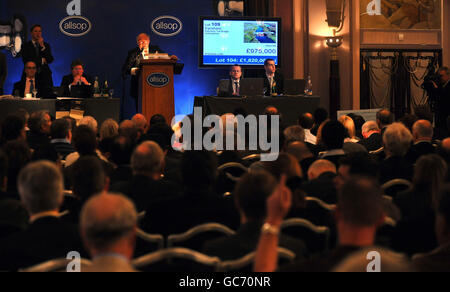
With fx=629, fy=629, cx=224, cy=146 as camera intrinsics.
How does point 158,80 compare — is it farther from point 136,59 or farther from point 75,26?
point 75,26

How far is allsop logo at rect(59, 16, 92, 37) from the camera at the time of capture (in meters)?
11.7

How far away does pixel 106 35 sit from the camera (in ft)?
39.0

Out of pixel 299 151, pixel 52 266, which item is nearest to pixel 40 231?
pixel 52 266

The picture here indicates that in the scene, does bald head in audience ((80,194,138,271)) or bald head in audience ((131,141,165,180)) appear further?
bald head in audience ((131,141,165,180))

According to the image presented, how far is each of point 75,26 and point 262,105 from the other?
4433 millimetres

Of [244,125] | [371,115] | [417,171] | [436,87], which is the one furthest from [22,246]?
[436,87]

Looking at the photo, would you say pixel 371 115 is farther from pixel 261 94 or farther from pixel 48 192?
pixel 48 192

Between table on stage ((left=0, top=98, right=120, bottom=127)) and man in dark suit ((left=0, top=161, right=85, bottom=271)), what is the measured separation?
240 inches

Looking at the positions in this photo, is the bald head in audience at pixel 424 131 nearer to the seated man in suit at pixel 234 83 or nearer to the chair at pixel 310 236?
the chair at pixel 310 236

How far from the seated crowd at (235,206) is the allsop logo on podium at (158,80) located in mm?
3790

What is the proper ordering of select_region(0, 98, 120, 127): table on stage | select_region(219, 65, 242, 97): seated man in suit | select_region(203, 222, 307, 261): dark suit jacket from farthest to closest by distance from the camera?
select_region(219, 65, 242, 97): seated man in suit → select_region(0, 98, 120, 127): table on stage → select_region(203, 222, 307, 261): dark suit jacket

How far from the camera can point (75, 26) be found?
11.7m

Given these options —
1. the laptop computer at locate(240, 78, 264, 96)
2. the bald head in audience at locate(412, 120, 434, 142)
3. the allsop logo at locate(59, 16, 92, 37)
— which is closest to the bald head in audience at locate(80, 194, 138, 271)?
the bald head in audience at locate(412, 120, 434, 142)

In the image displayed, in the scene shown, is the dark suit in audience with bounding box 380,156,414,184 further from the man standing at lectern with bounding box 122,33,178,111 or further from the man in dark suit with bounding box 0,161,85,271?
the man standing at lectern with bounding box 122,33,178,111
